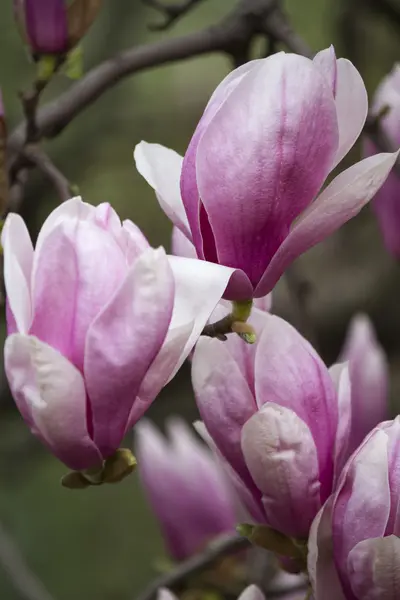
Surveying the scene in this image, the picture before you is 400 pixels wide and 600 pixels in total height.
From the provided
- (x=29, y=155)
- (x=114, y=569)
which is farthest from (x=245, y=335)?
(x=114, y=569)

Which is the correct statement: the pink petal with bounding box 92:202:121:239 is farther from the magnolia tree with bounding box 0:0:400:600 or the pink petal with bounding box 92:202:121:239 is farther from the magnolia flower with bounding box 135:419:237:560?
the magnolia flower with bounding box 135:419:237:560

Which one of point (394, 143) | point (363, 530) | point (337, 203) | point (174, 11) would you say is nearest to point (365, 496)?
point (363, 530)

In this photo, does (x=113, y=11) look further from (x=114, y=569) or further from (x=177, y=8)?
(x=114, y=569)

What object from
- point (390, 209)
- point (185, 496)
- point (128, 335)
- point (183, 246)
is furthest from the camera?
point (185, 496)

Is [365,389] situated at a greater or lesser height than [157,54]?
lesser

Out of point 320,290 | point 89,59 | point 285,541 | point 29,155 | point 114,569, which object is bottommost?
point 114,569

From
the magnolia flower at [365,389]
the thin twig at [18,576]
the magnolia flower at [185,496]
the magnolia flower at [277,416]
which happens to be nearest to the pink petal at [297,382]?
the magnolia flower at [277,416]

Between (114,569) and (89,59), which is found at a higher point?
(89,59)

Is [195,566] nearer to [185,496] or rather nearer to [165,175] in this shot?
[185,496]
